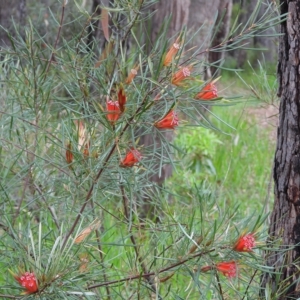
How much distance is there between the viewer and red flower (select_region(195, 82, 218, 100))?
1328 millimetres

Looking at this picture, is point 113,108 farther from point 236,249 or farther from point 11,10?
point 11,10

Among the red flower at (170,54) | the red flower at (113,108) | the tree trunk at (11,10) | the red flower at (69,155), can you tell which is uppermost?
the red flower at (170,54)

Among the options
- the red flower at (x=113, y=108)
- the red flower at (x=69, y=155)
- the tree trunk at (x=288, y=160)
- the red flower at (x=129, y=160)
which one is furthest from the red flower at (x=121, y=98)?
the tree trunk at (x=288, y=160)

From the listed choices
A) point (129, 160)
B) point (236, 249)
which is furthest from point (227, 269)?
point (129, 160)

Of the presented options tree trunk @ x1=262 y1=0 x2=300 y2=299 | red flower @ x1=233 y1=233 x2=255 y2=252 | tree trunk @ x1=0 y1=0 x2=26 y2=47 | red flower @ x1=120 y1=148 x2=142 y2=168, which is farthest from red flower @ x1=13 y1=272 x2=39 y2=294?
tree trunk @ x1=0 y1=0 x2=26 y2=47

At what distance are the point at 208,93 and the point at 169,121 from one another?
0.33ft

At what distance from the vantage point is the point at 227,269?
1.40m

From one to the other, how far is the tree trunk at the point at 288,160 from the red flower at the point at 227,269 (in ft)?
1.04

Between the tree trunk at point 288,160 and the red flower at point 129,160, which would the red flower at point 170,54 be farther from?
the tree trunk at point 288,160

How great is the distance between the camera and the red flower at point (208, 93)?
4.36ft

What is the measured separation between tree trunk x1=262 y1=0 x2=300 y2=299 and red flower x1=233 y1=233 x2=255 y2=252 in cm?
33

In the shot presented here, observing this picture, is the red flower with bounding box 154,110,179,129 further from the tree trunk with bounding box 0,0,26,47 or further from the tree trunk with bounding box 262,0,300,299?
the tree trunk with bounding box 0,0,26,47

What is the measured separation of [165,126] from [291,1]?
0.62 m

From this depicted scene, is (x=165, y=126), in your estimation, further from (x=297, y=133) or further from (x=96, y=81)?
(x=297, y=133)
